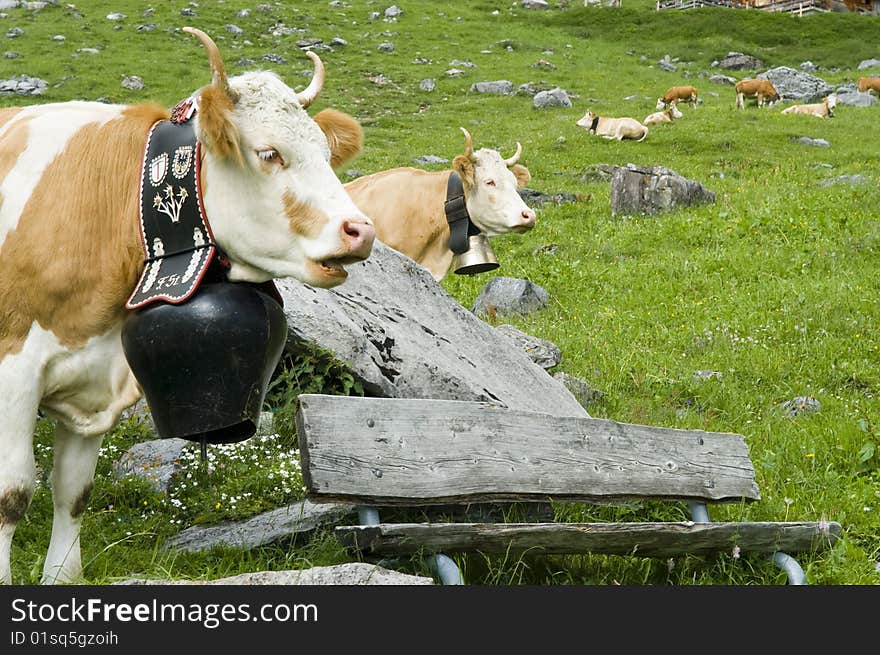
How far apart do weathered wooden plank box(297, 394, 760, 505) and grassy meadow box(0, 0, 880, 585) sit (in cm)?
36

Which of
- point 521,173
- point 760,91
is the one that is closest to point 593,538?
point 521,173

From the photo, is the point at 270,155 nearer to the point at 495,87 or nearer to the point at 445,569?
the point at 445,569

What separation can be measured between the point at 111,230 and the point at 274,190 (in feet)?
2.42

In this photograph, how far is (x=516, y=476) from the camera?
16.5 ft

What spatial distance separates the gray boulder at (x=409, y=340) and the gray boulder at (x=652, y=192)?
936 centimetres

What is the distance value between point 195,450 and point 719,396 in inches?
173

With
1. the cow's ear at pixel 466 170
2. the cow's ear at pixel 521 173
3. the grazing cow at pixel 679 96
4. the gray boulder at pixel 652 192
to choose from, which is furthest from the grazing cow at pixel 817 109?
the cow's ear at pixel 466 170

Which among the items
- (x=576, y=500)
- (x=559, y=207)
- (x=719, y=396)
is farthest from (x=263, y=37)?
(x=576, y=500)

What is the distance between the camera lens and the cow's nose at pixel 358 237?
3.72 metres

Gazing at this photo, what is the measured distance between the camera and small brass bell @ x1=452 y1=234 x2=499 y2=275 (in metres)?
10.1

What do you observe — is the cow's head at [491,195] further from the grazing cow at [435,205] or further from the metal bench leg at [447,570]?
the metal bench leg at [447,570]

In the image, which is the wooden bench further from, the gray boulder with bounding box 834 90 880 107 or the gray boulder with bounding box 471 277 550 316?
the gray boulder with bounding box 834 90 880 107

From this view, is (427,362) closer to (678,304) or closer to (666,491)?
(666,491)

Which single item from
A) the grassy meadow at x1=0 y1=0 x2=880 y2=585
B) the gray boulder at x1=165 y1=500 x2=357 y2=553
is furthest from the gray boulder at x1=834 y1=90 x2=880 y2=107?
the gray boulder at x1=165 y1=500 x2=357 y2=553
